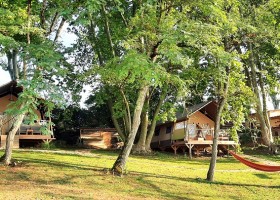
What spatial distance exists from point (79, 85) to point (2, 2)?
6734 mm

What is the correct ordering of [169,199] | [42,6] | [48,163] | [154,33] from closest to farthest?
[169,199]
[154,33]
[42,6]
[48,163]

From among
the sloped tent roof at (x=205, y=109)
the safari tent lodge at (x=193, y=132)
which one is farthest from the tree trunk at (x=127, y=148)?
the sloped tent roof at (x=205, y=109)

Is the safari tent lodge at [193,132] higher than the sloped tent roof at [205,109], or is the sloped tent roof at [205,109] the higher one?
the sloped tent roof at [205,109]

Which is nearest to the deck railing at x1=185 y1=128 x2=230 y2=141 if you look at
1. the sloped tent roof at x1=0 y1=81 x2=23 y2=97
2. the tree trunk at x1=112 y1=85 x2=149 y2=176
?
the sloped tent roof at x1=0 y1=81 x2=23 y2=97

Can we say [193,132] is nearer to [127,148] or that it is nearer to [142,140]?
[142,140]

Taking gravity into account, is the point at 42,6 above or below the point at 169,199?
above

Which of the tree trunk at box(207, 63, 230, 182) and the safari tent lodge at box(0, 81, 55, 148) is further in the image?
the safari tent lodge at box(0, 81, 55, 148)

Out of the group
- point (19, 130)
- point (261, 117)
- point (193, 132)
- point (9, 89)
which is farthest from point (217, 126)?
point (9, 89)

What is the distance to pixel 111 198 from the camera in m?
11.6

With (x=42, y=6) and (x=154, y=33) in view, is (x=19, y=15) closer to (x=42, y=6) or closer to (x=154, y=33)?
(x=42, y=6)

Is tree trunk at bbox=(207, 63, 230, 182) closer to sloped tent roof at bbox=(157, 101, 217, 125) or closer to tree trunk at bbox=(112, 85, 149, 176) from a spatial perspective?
tree trunk at bbox=(112, 85, 149, 176)

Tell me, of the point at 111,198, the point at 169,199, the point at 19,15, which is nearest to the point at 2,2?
the point at 19,15

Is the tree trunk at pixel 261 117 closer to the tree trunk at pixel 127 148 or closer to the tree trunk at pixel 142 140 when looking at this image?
the tree trunk at pixel 142 140

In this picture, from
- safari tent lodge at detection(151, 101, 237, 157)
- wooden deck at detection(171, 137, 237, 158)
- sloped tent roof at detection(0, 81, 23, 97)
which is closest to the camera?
sloped tent roof at detection(0, 81, 23, 97)
